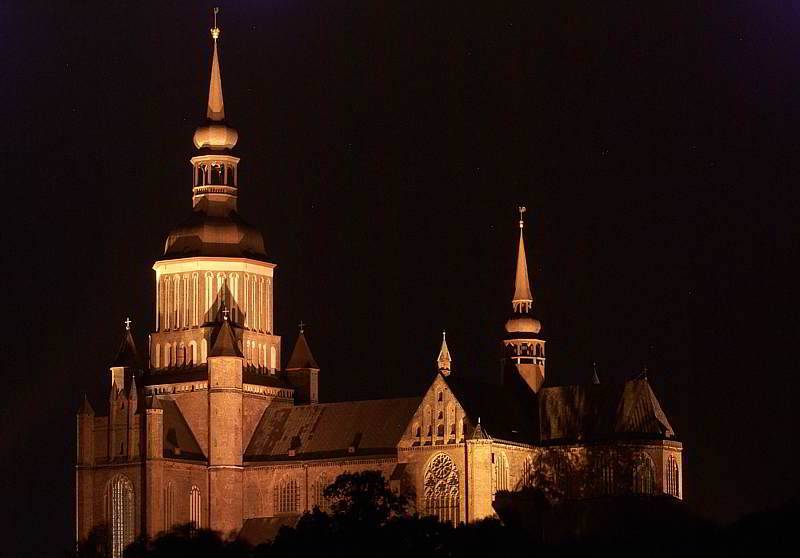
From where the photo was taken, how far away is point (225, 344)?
7608 inches

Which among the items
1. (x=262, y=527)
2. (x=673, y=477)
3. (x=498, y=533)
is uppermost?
(x=673, y=477)

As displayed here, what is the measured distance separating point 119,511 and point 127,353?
11.9 m

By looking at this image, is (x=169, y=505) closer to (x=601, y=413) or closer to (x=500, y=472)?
(x=500, y=472)

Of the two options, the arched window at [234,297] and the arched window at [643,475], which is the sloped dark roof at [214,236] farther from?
the arched window at [643,475]

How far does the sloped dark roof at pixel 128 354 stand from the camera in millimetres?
196875

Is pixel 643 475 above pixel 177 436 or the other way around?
the other way around

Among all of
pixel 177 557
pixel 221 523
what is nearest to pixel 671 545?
pixel 177 557

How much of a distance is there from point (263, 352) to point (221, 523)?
42.5 feet

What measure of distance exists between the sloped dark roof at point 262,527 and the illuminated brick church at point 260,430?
0.44ft

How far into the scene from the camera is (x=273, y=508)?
192500 millimetres

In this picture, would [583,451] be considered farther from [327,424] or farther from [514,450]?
[327,424]

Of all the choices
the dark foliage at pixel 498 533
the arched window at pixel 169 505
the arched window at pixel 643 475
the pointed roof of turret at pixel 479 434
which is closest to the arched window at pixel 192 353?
the arched window at pixel 169 505

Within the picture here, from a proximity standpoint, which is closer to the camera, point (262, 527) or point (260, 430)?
point (262, 527)

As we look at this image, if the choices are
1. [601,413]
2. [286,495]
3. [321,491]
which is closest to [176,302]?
[286,495]
